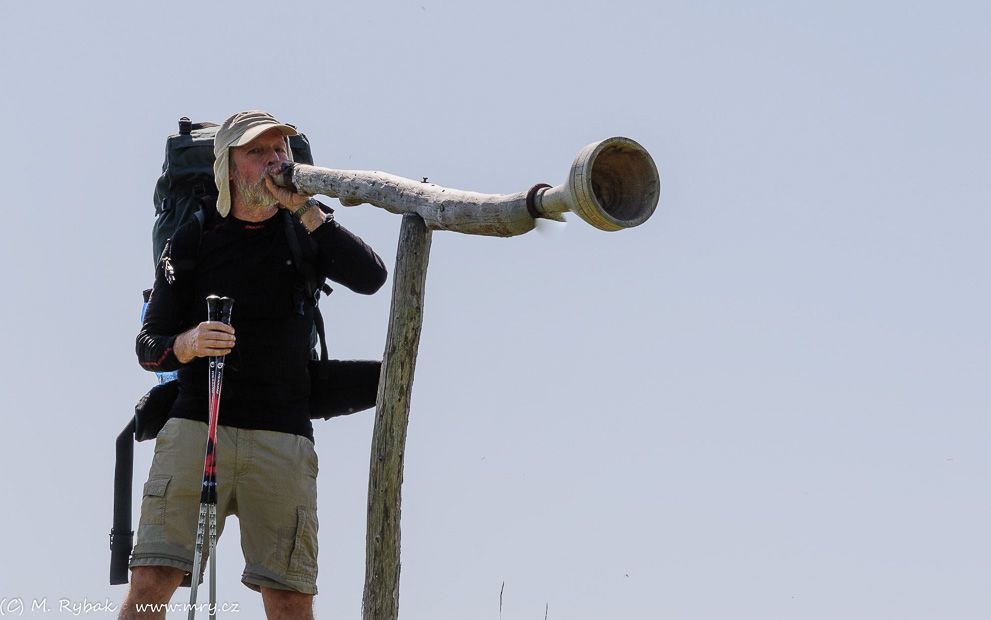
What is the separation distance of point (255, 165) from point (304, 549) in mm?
2009

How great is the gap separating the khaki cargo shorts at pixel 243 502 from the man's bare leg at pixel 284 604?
0.06 m

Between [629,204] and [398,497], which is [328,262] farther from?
[629,204]

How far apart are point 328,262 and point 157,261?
1214mm

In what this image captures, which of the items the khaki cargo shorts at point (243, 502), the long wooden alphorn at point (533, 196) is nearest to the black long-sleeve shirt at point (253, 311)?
the khaki cargo shorts at point (243, 502)

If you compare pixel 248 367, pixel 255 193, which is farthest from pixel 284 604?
pixel 255 193

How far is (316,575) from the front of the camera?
6805 mm

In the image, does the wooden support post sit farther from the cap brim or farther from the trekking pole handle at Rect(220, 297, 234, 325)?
the cap brim

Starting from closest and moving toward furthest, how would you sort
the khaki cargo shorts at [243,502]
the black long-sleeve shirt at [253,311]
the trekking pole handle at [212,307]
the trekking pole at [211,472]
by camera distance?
the trekking pole at [211,472] → the trekking pole handle at [212,307] → the khaki cargo shorts at [243,502] → the black long-sleeve shirt at [253,311]

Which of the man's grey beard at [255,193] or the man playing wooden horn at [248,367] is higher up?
the man's grey beard at [255,193]

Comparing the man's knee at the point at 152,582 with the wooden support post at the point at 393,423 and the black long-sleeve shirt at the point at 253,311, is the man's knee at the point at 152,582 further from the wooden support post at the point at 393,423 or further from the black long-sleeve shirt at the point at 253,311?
the wooden support post at the point at 393,423

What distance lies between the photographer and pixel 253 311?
6.86 metres

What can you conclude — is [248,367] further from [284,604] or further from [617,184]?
[617,184]

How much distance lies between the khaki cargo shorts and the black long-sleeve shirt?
110mm

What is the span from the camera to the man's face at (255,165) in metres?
6.96
